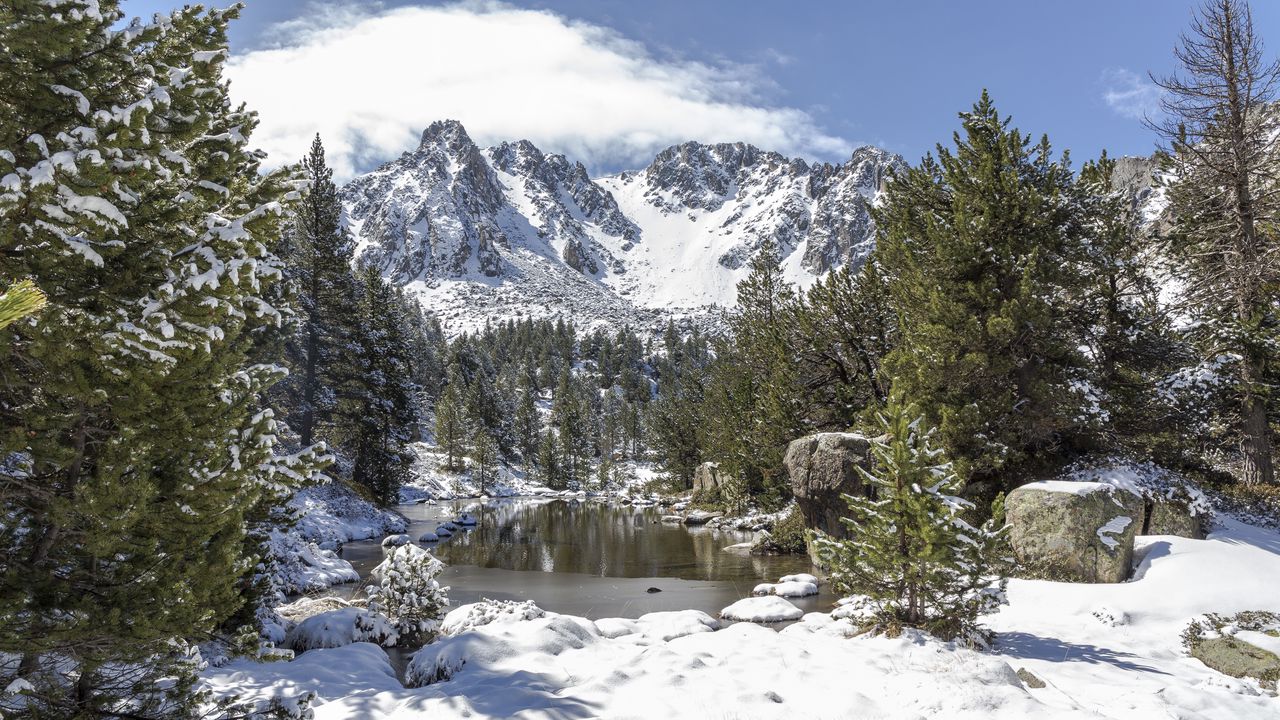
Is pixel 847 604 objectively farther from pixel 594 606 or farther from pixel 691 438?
pixel 691 438

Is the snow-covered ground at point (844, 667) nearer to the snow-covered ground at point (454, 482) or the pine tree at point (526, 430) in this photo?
the snow-covered ground at point (454, 482)

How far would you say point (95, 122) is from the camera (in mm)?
4539

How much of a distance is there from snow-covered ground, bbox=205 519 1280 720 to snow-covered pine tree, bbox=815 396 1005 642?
1.91ft

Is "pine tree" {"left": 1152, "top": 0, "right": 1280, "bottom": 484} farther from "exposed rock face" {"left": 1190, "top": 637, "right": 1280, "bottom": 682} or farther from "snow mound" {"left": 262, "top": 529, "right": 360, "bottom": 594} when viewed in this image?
"snow mound" {"left": 262, "top": 529, "right": 360, "bottom": 594}

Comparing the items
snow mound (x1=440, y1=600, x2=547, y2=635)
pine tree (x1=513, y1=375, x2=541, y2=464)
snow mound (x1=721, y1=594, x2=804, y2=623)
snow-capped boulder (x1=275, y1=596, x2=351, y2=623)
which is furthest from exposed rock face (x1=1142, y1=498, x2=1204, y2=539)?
pine tree (x1=513, y1=375, x2=541, y2=464)

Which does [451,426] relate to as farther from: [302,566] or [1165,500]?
[1165,500]

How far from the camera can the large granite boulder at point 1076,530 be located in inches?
503

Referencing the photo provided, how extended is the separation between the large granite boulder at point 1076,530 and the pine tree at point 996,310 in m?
2.09


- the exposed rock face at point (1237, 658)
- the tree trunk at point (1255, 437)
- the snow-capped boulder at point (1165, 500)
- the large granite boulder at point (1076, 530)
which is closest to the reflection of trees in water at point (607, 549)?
the large granite boulder at point (1076, 530)

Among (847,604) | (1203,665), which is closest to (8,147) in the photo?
(847,604)

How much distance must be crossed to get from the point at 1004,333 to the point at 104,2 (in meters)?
17.9

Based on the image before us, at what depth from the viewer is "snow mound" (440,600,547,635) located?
12023 mm

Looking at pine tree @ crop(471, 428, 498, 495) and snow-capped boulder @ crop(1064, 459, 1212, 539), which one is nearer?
snow-capped boulder @ crop(1064, 459, 1212, 539)

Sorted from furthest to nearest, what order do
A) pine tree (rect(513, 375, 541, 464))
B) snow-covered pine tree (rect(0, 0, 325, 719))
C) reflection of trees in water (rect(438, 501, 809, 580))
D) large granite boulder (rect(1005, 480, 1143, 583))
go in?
pine tree (rect(513, 375, 541, 464)) < reflection of trees in water (rect(438, 501, 809, 580)) < large granite boulder (rect(1005, 480, 1143, 583)) < snow-covered pine tree (rect(0, 0, 325, 719))
